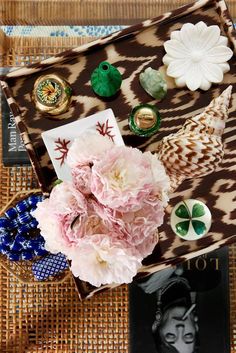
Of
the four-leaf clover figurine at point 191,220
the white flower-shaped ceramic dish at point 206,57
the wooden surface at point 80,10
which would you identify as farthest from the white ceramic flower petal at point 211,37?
the four-leaf clover figurine at point 191,220

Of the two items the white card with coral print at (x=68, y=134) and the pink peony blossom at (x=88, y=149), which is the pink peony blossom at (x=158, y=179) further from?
the white card with coral print at (x=68, y=134)

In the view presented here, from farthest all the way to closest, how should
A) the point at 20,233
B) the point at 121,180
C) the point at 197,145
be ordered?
the point at 20,233 → the point at 197,145 → the point at 121,180

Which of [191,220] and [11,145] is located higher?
[11,145]

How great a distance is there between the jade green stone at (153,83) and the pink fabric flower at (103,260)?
0.31 m

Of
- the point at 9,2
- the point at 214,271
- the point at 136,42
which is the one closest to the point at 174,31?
the point at 136,42

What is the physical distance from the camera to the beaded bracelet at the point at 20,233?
36.5 inches

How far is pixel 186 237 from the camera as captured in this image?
0.85 m

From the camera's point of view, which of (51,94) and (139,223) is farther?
(51,94)

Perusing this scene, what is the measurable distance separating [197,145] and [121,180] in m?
0.22

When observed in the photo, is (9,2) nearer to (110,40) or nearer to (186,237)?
(110,40)

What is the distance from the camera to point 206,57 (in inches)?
34.7

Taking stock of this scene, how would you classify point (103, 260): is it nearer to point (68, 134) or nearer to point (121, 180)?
point (121, 180)

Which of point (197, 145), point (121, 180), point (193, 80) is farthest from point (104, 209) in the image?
point (193, 80)

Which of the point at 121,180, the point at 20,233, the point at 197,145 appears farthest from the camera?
the point at 20,233
